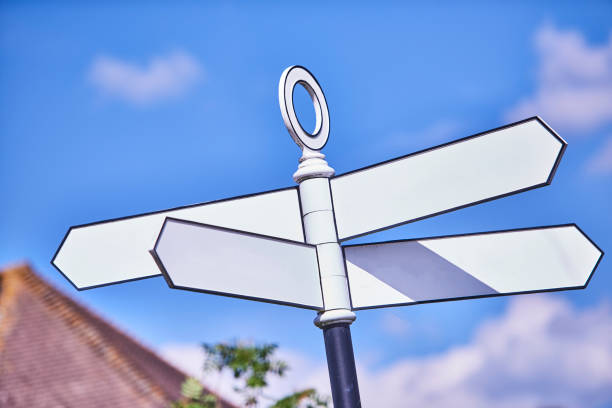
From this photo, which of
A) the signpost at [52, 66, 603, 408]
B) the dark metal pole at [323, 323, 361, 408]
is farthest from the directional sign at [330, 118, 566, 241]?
the dark metal pole at [323, 323, 361, 408]

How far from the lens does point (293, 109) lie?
1.85 m

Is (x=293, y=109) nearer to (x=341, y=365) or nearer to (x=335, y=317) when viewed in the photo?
(x=335, y=317)

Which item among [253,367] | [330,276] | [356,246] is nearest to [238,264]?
[330,276]

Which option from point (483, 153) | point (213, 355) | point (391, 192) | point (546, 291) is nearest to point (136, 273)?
point (391, 192)

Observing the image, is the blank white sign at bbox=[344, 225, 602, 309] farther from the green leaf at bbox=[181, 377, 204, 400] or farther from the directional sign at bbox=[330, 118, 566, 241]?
the green leaf at bbox=[181, 377, 204, 400]

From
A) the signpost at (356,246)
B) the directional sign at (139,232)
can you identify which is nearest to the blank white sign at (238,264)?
the signpost at (356,246)

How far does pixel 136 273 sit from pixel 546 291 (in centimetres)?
99

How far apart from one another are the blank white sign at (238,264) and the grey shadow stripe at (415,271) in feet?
0.50

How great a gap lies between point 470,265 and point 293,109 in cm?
58

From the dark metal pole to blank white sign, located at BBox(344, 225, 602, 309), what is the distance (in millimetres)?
126

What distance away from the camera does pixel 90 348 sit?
10086 mm

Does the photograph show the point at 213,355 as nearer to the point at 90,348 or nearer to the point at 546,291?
the point at 90,348

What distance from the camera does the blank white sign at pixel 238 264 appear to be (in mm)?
1560

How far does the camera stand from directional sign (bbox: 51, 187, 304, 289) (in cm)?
186
